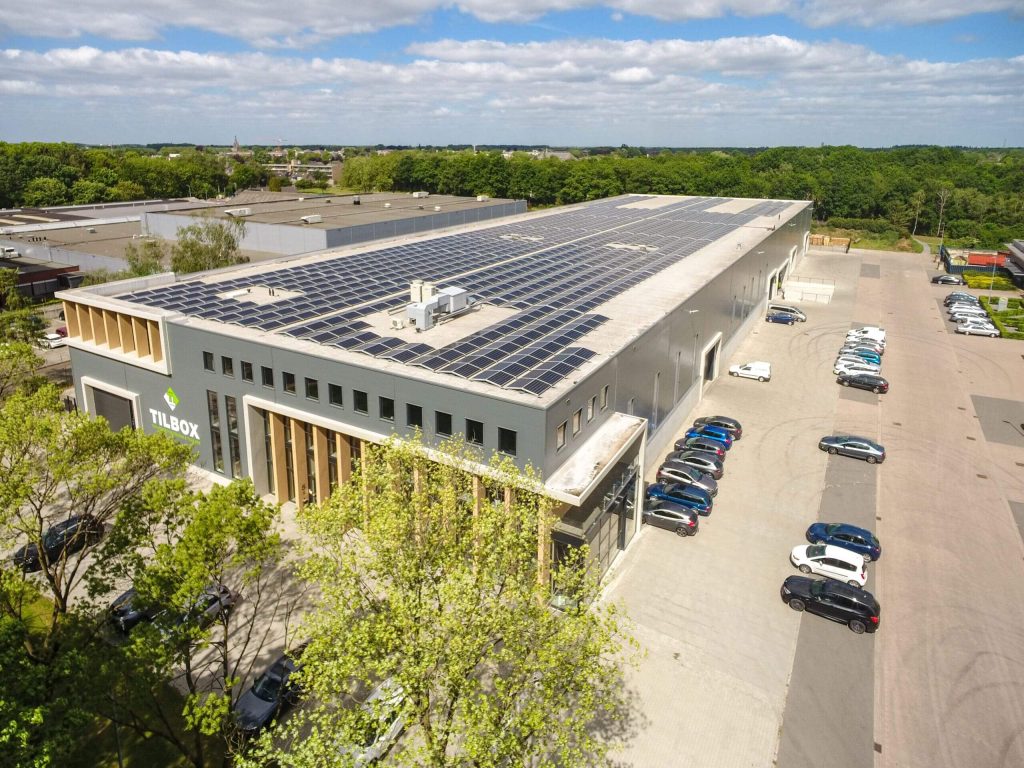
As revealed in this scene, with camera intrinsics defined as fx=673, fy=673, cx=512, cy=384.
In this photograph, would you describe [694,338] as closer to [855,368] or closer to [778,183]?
[855,368]

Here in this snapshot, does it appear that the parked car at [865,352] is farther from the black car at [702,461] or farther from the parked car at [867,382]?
the black car at [702,461]

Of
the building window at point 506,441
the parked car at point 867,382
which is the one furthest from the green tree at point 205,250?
the parked car at point 867,382

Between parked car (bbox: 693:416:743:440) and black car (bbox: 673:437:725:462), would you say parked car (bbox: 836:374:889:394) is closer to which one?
parked car (bbox: 693:416:743:440)

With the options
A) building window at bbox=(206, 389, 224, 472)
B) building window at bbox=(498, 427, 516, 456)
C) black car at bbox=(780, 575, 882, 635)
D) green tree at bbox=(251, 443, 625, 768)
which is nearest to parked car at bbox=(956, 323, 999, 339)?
black car at bbox=(780, 575, 882, 635)

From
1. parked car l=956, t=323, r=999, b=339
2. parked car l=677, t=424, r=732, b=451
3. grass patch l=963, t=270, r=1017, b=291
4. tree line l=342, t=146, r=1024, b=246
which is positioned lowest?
parked car l=677, t=424, r=732, b=451

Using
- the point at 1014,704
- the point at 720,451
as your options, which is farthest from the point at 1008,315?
the point at 1014,704

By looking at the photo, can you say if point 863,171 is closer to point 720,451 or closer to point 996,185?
point 996,185
